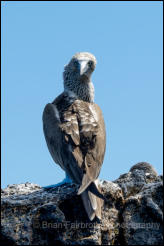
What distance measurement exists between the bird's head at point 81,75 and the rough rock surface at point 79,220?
10.3 ft

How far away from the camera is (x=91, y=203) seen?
24.8ft

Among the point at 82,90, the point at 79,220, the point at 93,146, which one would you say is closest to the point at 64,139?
the point at 93,146

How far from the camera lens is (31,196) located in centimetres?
794

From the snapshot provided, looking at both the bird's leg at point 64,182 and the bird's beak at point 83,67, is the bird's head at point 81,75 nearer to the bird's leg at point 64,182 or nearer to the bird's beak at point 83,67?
the bird's beak at point 83,67

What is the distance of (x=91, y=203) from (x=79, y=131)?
1.80 metres

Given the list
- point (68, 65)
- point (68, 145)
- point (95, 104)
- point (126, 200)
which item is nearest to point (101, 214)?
point (126, 200)

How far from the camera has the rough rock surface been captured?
7340mm

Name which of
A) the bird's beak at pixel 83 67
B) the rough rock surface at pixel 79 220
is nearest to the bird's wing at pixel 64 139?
the rough rock surface at pixel 79 220

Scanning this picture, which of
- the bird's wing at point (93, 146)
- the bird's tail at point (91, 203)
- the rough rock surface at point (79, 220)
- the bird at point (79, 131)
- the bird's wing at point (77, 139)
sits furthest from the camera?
the bird's wing at point (77, 139)

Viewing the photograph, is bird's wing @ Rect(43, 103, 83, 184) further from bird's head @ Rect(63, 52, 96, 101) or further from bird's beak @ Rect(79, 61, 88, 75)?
bird's beak @ Rect(79, 61, 88, 75)

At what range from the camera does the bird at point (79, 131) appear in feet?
26.2

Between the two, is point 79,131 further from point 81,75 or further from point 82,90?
point 81,75

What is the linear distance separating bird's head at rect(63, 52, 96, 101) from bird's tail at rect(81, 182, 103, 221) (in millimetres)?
3280

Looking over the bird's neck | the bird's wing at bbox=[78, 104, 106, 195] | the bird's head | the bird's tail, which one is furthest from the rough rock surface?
the bird's head
